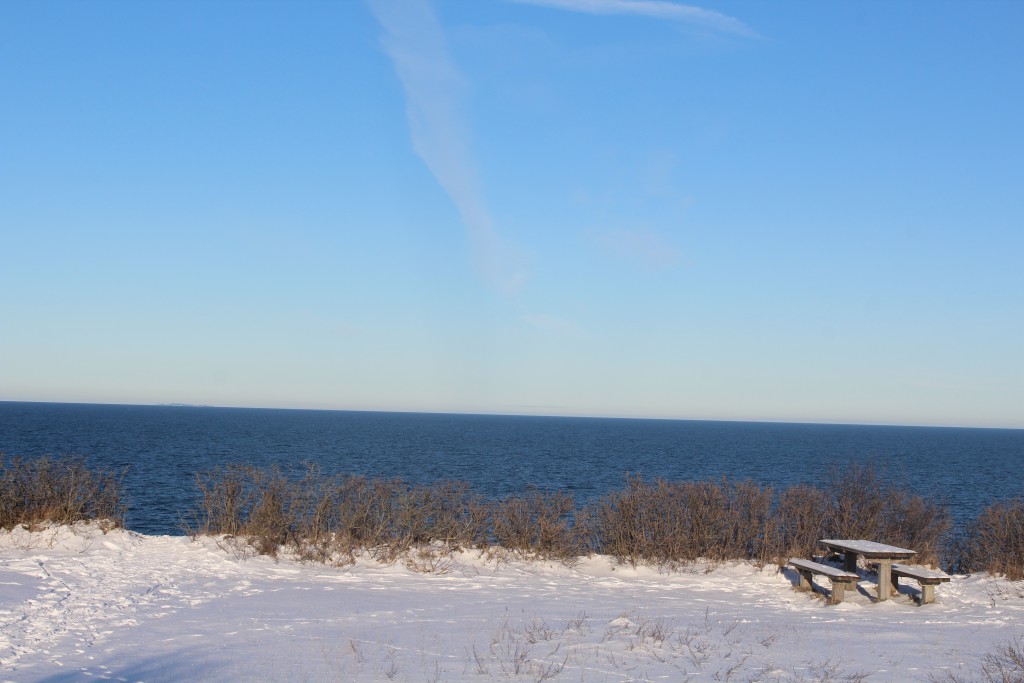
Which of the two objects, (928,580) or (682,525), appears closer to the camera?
(928,580)

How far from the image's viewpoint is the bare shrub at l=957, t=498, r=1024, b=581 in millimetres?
13156

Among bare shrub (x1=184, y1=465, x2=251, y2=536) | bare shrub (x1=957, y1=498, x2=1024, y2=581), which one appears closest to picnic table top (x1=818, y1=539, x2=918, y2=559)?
bare shrub (x1=957, y1=498, x2=1024, y2=581)

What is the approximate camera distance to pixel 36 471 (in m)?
14.3

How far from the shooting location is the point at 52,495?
45.7 feet

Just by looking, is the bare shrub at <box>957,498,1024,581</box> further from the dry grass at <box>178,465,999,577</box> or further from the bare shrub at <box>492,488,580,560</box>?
the bare shrub at <box>492,488,580,560</box>

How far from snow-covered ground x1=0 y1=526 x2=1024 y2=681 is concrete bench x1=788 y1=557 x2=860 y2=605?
9.6 inches

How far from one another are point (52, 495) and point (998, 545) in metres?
15.7

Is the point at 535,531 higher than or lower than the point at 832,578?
higher

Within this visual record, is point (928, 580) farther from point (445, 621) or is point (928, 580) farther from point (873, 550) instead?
point (445, 621)

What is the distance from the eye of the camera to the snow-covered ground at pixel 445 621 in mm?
7312

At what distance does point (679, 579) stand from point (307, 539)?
19.1 feet

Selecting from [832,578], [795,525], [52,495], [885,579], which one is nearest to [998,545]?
[795,525]

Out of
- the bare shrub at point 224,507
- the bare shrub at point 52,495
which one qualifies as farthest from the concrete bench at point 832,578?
the bare shrub at point 52,495

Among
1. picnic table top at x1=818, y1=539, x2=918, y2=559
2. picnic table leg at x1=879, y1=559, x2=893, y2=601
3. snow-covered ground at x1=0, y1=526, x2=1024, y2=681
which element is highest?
picnic table top at x1=818, y1=539, x2=918, y2=559
